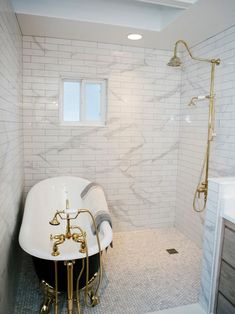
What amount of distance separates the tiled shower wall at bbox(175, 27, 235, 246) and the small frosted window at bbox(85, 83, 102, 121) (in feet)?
3.86

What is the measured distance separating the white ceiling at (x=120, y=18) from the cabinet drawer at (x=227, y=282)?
6.97 feet

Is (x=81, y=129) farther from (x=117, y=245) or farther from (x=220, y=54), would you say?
(x=220, y=54)

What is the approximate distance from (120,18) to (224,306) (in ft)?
9.12

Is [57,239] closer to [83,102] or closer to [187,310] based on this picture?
[187,310]

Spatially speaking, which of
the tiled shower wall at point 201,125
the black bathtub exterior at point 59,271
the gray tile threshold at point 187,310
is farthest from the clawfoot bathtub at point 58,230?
the tiled shower wall at point 201,125

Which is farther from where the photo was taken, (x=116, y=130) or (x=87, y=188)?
(x=116, y=130)

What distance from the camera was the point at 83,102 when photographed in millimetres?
3287

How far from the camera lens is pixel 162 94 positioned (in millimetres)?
3441

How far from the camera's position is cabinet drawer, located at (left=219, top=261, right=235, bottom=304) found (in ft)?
5.89

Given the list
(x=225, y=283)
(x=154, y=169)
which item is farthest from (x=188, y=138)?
(x=225, y=283)

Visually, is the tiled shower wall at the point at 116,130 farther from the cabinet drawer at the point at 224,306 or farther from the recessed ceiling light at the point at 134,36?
the cabinet drawer at the point at 224,306

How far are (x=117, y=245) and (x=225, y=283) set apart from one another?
1.52 m

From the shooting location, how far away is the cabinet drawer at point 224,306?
1803mm

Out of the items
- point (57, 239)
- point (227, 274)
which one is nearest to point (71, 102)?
point (57, 239)
